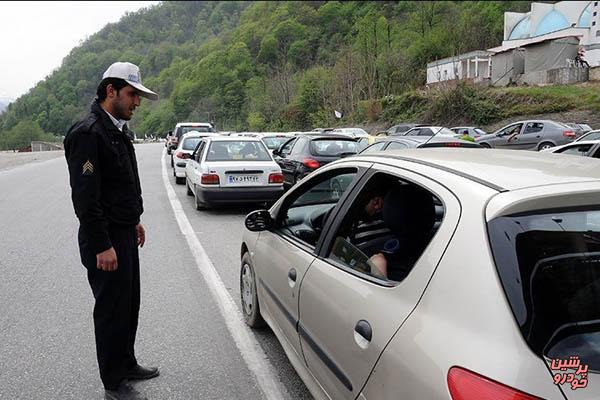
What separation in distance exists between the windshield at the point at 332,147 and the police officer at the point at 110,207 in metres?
7.94

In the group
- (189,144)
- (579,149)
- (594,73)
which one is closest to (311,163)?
(579,149)

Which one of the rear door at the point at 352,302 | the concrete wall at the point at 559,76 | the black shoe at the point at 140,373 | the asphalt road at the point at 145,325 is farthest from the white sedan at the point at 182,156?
the concrete wall at the point at 559,76

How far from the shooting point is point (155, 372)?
345 centimetres

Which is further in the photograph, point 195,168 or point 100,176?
point 195,168

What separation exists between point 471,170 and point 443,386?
95cm

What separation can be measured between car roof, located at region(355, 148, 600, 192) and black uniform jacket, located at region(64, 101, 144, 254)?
1.43m

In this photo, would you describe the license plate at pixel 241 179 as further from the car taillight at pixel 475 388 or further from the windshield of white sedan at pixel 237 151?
the car taillight at pixel 475 388

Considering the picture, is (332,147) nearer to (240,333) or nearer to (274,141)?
(240,333)

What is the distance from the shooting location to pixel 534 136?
21.4 m

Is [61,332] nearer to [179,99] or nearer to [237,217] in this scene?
[237,217]

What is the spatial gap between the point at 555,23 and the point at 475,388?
62.9 m

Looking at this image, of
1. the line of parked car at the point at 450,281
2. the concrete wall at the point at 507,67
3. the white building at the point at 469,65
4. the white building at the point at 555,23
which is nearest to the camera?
the line of parked car at the point at 450,281

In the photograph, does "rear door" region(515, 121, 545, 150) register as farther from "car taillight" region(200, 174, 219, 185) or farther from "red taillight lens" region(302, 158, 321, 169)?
"car taillight" region(200, 174, 219, 185)

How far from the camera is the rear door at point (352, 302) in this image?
1923 millimetres
